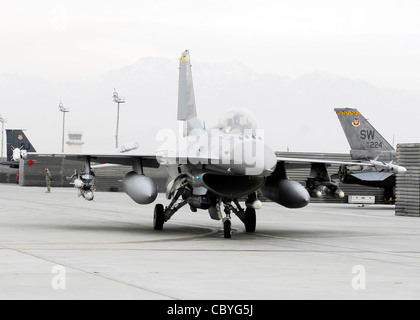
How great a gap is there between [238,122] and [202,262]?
5810 mm

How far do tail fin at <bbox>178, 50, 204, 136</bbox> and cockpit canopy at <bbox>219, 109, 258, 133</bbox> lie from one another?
453 cm

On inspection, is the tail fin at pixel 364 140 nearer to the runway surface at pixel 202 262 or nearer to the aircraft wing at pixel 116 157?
the runway surface at pixel 202 262

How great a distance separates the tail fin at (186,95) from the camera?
23.0 meters

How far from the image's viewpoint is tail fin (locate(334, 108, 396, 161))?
133 ft

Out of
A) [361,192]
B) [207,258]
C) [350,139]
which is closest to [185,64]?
[207,258]

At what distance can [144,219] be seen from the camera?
87.6ft

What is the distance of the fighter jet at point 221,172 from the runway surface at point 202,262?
37.0 inches

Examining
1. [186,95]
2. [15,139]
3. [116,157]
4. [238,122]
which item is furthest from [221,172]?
[15,139]

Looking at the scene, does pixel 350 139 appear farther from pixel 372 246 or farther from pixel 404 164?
pixel 372 246

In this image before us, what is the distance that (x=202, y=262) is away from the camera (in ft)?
41.8

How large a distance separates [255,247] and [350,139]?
26047mm

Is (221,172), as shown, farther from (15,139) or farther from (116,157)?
(15,139)

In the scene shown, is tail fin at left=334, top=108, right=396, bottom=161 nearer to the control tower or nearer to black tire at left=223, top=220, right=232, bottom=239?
black tire at left=223, top=220, right=232, bottom=239
